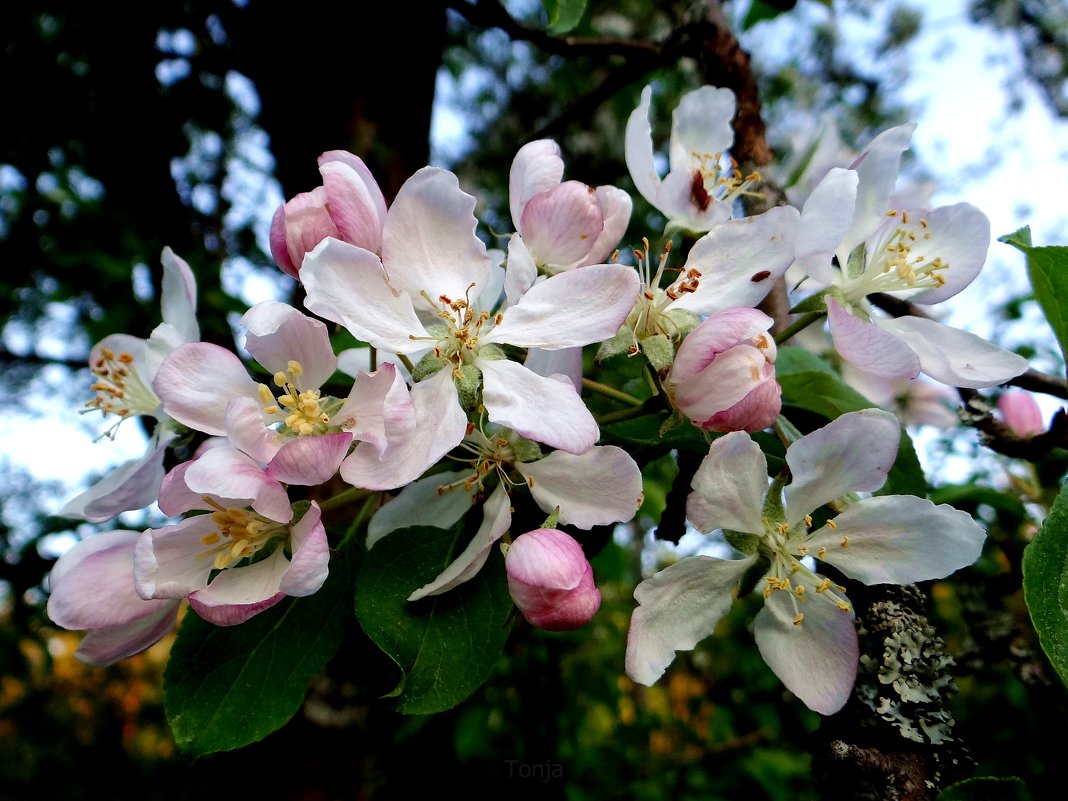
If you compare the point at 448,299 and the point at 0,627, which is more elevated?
the point at 448,299

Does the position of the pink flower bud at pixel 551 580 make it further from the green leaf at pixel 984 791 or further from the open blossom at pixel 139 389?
the open blossom at pixel 139 389

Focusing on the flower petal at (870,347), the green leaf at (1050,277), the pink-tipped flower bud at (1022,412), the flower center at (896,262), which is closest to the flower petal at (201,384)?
the flower petal at (870,347)

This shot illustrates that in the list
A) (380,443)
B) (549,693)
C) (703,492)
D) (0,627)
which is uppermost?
(380,443)

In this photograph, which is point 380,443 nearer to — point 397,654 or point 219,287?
point 397,654

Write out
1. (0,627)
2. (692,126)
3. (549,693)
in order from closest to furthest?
1. (692,126)
2. (549,693)
3. (0,627)

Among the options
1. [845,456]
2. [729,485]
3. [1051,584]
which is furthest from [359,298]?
[1051,584]

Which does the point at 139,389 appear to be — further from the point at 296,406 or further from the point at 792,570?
the point at 792,570

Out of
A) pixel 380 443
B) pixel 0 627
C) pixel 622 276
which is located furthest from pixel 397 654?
pixel 0 627
